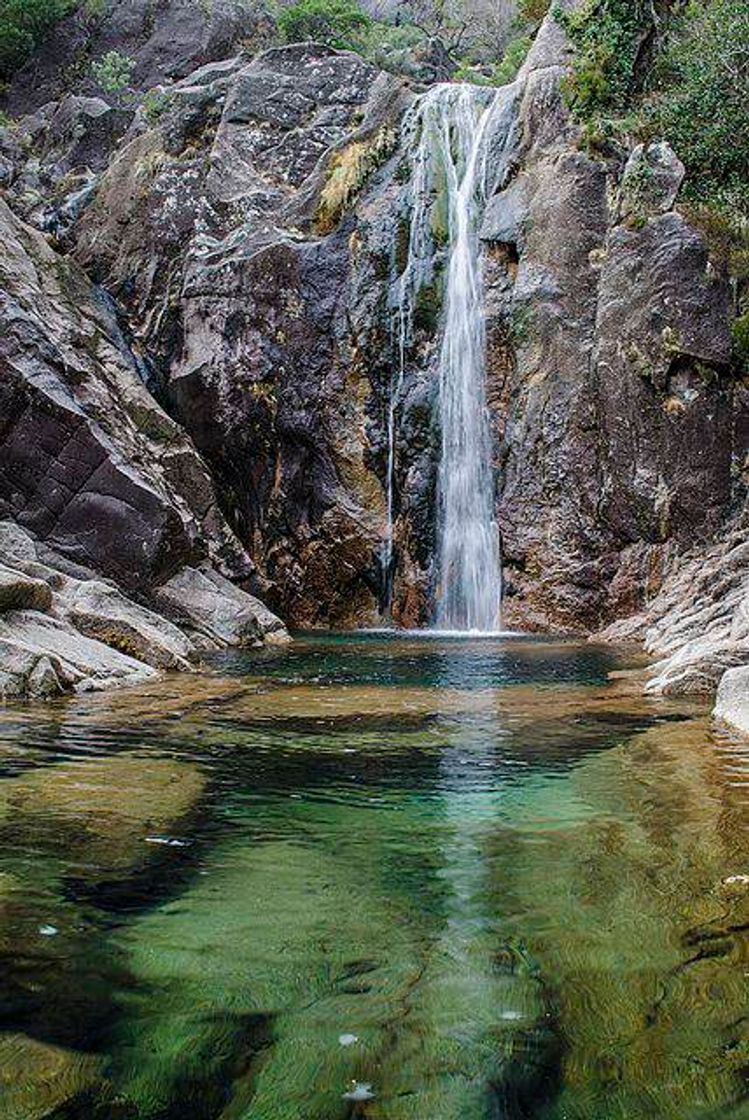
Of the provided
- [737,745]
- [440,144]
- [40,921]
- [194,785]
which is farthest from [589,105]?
[40,921]

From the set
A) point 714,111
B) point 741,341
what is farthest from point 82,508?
point 714,111

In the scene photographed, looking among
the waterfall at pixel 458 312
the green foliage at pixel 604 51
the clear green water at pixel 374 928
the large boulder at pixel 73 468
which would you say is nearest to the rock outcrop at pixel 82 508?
the large boulder at pixel 73 468

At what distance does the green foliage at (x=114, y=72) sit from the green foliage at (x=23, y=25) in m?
2.73

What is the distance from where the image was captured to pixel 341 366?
22672 mm

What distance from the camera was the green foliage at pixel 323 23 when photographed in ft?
114

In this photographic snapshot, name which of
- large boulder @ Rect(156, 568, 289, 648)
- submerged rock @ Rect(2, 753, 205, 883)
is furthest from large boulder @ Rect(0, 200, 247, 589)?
submerged rock @ Rect(2, 753, 205, 883)

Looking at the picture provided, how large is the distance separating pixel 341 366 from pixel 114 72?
18.5m

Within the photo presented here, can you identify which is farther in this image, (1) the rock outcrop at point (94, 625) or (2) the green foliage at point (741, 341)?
(2) the green foliage at point (741, 341)

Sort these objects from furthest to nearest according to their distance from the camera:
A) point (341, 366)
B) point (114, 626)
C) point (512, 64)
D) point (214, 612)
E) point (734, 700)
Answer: point (512, 64) < point (341, 366) < point (214, 612) < point (114, 626) < point (734, 700)

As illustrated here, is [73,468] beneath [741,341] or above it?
beneath

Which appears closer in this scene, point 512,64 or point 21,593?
point 21,593

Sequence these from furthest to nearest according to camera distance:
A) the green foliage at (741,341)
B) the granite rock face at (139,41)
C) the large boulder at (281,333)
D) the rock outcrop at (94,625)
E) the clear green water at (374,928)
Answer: the granite rock face at (139,41)
the large boulder at (281,333)
the green foliage at (741,341)
the rock outcrop at (94,625)
the clear green water at (374,928)

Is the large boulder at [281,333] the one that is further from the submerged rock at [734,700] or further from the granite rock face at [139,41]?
the submerged rock at [734,700]

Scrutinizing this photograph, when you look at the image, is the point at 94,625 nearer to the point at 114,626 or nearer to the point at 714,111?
the point at 114,626
